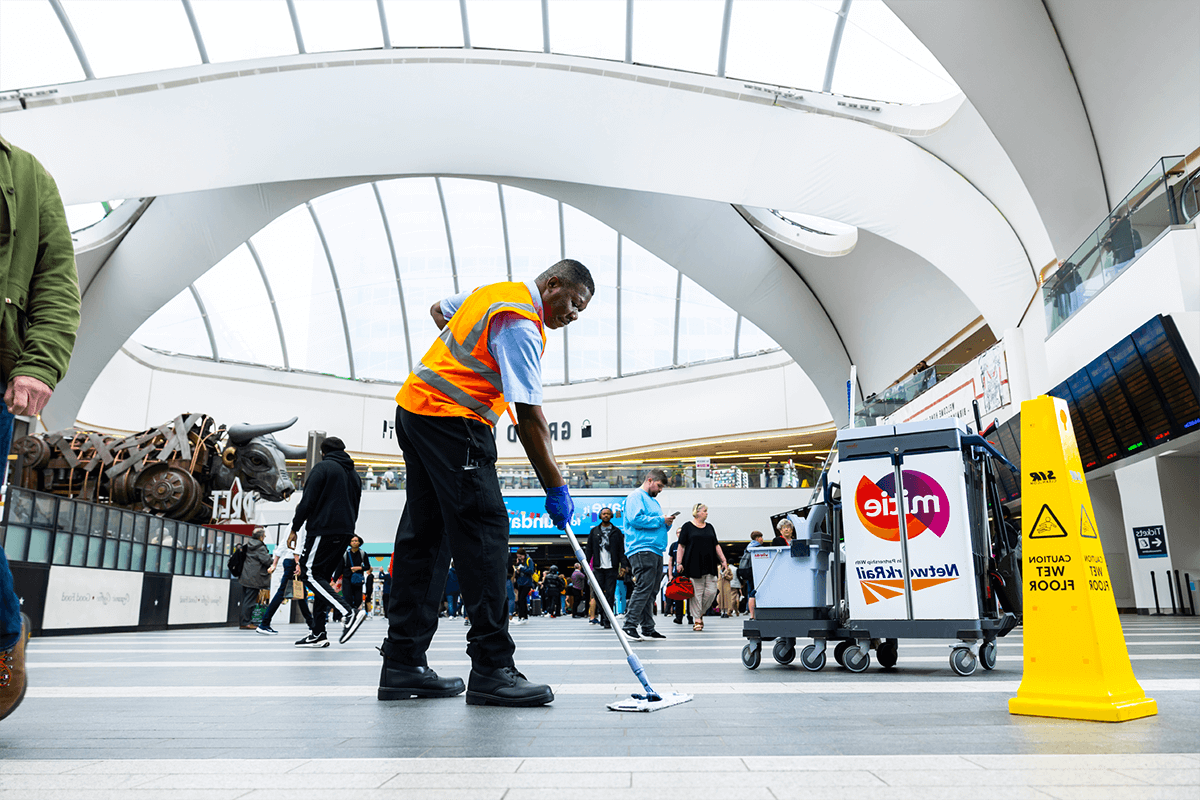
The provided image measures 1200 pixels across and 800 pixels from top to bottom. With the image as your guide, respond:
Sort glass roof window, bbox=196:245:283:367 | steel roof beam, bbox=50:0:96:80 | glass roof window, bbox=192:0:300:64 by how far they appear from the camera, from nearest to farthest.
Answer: steel roof beam, bbox=50:0:96:80 < glass roof window, bbox=192:0:300:64 < glass roof window, bbox=196:245:283:367

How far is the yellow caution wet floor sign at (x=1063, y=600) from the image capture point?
264 cm

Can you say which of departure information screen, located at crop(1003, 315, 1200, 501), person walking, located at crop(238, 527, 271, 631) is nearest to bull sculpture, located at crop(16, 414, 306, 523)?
person walking, located at crop(238, 527, 271, 631)

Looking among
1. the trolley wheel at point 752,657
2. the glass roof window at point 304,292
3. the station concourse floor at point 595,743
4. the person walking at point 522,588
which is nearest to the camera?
the station concourse floor at point 595,743

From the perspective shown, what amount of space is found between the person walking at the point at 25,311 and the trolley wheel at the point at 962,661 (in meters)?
3.99

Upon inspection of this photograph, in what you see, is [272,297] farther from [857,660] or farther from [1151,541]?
[857,660]

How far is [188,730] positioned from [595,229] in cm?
3317

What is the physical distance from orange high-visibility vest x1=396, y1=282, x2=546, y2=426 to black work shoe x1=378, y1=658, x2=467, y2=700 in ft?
3.41

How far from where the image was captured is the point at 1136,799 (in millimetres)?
1472

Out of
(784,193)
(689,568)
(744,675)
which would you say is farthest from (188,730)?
(784,193)

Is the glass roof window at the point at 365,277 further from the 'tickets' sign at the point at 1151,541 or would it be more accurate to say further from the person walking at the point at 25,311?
the person walking at the point at 25,311

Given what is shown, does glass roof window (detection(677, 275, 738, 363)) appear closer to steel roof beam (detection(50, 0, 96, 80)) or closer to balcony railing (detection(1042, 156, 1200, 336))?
balcony railing (detection(1042, 156, 1200, 336))

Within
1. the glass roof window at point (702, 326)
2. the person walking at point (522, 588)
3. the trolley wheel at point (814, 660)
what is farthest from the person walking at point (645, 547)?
the glass roof window at point (702, 326)

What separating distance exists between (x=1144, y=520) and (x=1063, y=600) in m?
14.6

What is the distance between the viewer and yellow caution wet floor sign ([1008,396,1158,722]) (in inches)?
104
